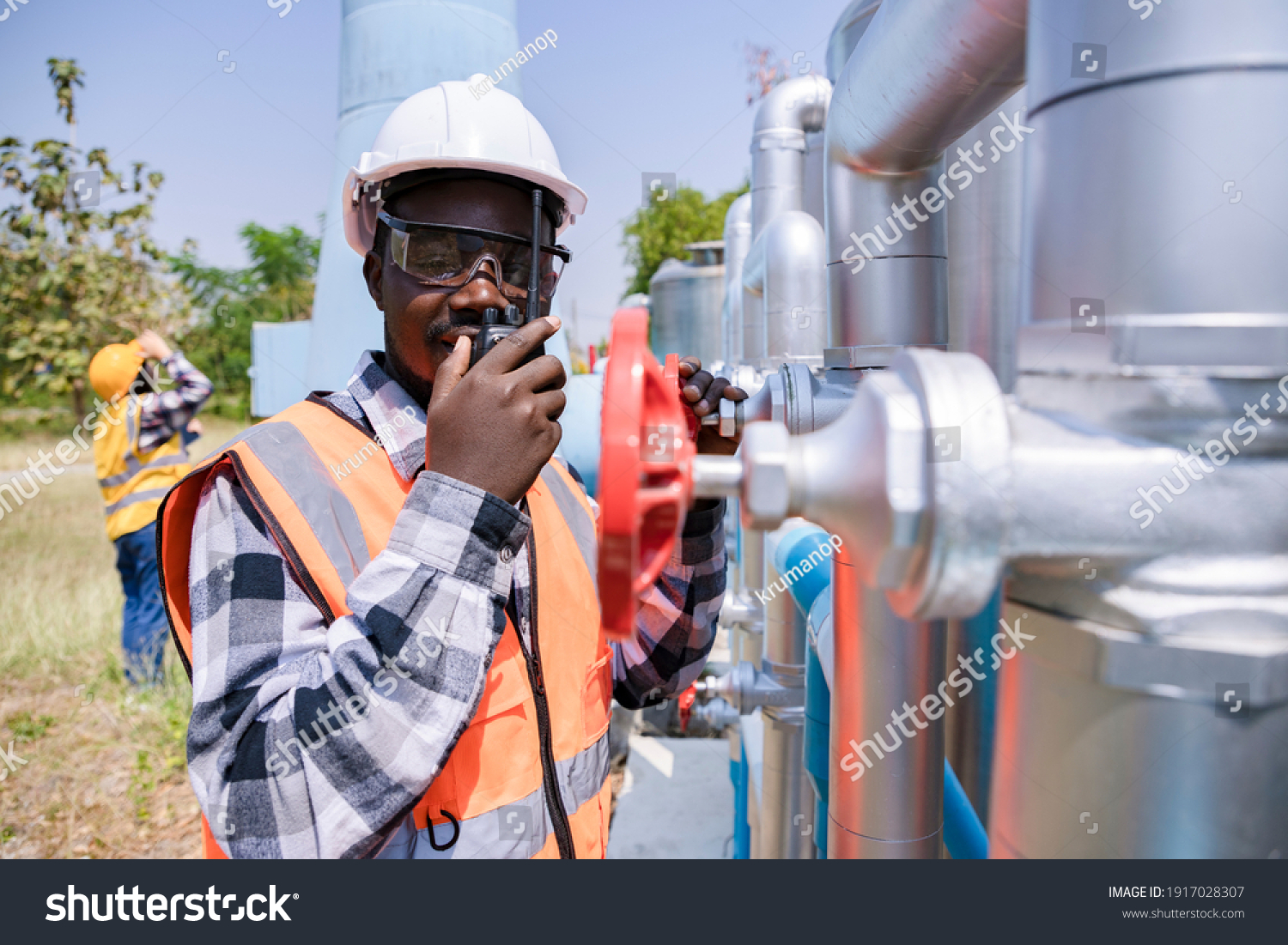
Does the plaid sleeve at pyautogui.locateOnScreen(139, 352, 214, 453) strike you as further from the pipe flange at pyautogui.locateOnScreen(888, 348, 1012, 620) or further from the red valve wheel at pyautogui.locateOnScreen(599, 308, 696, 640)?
the pipe flange at pyautogui.locateOnScreen(888, 348, 1012, 620)

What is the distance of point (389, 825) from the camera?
105 centimetres

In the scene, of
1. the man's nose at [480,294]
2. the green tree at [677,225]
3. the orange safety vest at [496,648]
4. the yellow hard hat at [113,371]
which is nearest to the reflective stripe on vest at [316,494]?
the orange safety vest at [496,648]

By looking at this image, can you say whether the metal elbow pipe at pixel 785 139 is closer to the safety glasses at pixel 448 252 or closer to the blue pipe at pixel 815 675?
the blue pipe at pixel 815 675

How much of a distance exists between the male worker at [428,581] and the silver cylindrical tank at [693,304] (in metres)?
9.88

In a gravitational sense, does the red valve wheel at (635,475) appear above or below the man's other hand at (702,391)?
below

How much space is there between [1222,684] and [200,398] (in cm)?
549

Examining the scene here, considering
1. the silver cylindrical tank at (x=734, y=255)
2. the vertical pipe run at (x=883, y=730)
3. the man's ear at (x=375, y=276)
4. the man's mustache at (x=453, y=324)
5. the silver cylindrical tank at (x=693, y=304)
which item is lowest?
the vertical pipe run at (x=883, y=730)

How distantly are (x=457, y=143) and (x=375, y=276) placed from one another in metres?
0.32

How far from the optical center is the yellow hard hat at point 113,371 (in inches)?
193

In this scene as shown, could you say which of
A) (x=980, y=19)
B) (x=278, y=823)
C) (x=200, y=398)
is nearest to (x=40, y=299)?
(x=200, y=398)

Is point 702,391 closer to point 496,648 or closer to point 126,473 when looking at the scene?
point 496,648

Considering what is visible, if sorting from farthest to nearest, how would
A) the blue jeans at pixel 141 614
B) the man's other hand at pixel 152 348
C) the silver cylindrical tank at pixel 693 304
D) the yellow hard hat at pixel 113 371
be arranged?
the silver cylindrical tank at pixel 693 304, the man's other hand at pixel 152 348, the yellow hard hat at pixel 113 371, the blue jeans at pixel 141 614

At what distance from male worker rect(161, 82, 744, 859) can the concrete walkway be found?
2234 mm

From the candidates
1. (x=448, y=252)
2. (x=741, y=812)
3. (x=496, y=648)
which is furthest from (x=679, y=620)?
(x=741, y=812)
